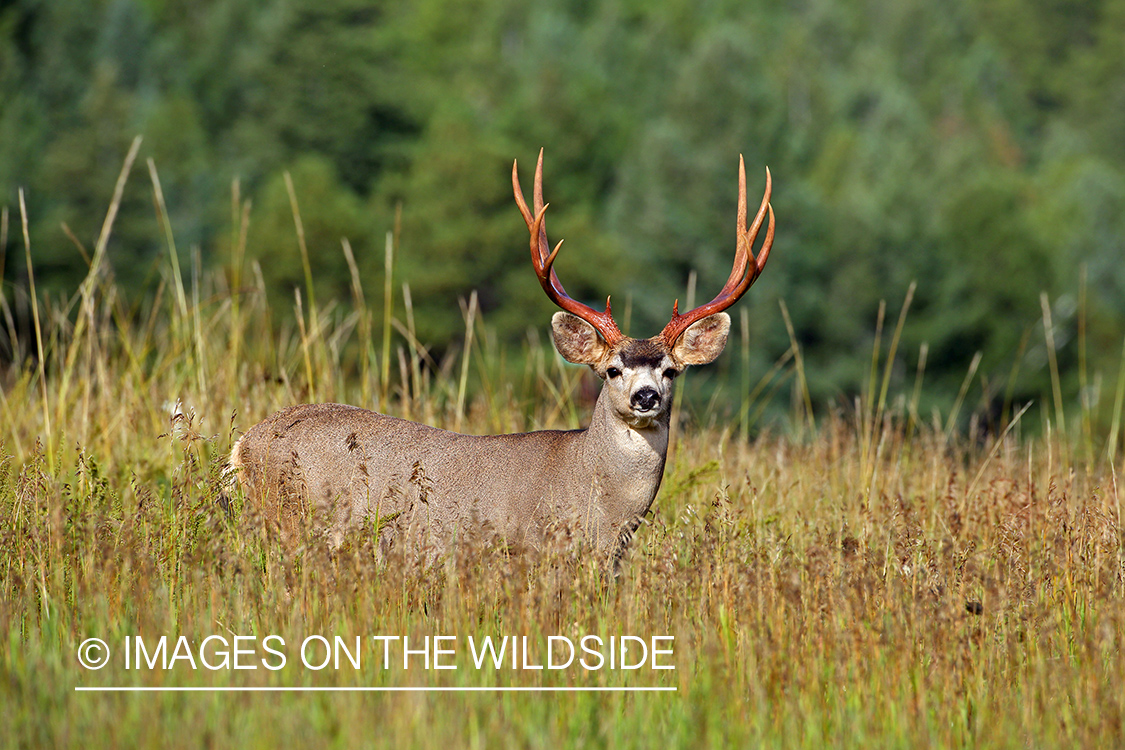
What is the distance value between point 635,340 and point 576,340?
1.06ft

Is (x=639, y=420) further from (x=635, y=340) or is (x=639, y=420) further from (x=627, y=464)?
(x=635, y=340)

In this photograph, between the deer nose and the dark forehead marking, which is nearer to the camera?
the deer nose

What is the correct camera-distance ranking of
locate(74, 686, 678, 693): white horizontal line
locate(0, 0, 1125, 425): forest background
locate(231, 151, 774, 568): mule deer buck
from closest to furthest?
locate(74, 686, 678, 693): white horizontal line
locate(231, 151, 774, 568): mule deer buck
locate(0, 0, 1125, 425): forest background

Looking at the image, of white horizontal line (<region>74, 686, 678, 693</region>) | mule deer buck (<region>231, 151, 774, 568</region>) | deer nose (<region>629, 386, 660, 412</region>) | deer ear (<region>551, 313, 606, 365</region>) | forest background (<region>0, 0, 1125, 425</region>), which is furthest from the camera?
forest background (<region>0, 0, 1125, 425</region>)

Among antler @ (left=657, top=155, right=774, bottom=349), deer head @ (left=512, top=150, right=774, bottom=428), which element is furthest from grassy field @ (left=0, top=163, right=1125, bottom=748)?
antler @ (left=657, top=155, right=774, bottom=349)

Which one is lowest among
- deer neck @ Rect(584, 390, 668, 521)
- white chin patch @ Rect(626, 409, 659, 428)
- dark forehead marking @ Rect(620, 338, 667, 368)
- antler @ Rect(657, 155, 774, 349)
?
deer neck @ Rect(584, 390, 668, 521)

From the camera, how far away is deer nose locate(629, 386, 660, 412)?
4469 millimetres

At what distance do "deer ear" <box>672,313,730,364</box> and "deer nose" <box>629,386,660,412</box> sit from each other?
41 cm

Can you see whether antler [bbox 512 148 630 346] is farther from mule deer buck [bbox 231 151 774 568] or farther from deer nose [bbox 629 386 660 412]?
deer nose [bbox 629 386 660 412]

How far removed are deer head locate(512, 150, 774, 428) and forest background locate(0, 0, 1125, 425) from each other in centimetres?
2465

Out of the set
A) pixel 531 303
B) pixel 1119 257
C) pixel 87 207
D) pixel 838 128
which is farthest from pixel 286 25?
pixel 1119 257

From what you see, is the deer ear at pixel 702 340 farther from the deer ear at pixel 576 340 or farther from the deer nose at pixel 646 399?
the deer nose at pixel 646 399

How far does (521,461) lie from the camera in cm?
477

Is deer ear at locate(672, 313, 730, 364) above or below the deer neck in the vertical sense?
above
